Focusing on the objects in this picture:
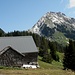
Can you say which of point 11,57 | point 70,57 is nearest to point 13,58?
point 11,57

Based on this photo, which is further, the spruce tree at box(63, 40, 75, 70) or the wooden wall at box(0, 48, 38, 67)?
the spruce tree at box(63, 40, 75, 70)

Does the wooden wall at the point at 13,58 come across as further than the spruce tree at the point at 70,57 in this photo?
No

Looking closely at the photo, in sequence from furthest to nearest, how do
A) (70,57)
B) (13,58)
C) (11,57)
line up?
(70,57)
(13,58)
(11,57)

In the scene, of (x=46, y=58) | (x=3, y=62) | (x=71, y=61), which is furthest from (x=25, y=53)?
(x=46, y=58)

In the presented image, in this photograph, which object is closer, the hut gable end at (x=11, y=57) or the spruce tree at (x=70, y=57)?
the hut gable end at (x=11, y=57)

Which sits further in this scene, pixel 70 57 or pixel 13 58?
pixel 70 57

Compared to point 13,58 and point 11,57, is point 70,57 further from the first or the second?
point 11,57

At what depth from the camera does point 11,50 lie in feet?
180

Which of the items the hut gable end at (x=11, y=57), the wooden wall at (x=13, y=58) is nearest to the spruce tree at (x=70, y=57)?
the wooden wall at (x=13, y=58)

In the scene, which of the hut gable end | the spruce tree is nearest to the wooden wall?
the hut gable end

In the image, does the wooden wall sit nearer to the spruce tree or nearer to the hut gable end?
the hut gable end

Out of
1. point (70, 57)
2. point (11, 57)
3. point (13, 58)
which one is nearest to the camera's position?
point (11, 57)

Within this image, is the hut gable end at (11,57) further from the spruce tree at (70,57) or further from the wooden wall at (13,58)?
the spruce tree at (70,57)

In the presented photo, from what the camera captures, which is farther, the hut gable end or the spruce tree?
the spruce tree
